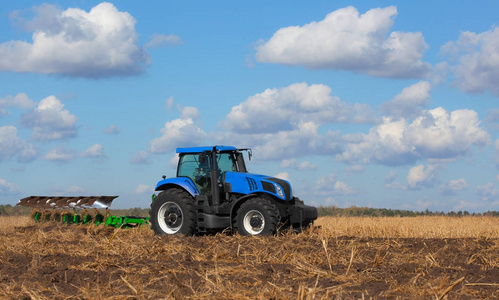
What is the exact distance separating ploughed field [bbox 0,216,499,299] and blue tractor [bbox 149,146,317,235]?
3.74 ft

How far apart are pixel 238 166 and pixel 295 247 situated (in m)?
4.31

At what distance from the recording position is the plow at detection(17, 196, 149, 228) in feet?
59.9

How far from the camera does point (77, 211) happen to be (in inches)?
790

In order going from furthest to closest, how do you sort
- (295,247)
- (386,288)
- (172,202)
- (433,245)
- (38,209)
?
(38,209), (172,202), (433,245), (295,247), (386,288)

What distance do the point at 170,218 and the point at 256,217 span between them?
8.19 feet

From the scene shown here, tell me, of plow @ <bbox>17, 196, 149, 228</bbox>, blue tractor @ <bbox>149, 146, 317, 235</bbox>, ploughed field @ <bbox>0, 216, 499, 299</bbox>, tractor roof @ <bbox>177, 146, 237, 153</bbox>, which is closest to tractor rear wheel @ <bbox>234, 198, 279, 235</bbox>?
blue tractor @ <bbox>149, 146, 317, 235</bbox>

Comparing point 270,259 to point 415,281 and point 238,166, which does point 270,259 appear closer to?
point 415,281

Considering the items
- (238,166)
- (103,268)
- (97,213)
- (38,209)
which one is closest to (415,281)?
(103,268)

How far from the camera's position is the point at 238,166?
15312 millimetres

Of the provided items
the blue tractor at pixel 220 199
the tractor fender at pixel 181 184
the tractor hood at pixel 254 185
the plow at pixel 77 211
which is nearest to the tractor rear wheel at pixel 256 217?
the blue tractor at pixel 220 199

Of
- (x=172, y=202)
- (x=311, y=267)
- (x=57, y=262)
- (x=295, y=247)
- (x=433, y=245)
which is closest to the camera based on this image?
(x=311, y=267)

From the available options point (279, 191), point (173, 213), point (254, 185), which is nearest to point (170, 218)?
point (173, 213)

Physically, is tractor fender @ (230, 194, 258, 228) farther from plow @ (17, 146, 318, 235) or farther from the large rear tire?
the large rear tire

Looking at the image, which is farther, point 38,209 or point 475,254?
point 38,209
